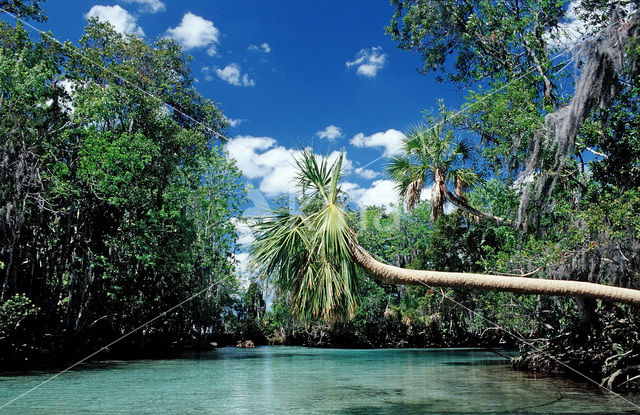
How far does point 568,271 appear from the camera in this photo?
9.82 metres

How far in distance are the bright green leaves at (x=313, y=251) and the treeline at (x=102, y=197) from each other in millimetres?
7197

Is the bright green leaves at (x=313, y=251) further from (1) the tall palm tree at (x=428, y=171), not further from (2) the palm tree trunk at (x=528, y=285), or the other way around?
(1) the tall palm tree at (x=428, y=171)

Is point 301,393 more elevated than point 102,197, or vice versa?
point 102,197

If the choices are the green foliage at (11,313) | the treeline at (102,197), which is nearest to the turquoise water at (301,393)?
the green foliage at (11,313)

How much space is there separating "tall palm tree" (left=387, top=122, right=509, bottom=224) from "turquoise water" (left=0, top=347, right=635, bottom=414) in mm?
3838

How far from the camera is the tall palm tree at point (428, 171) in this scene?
29.5ft

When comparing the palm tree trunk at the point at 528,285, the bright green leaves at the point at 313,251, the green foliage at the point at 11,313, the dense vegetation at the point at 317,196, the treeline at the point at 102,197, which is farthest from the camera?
the treeline at the point at 102,197

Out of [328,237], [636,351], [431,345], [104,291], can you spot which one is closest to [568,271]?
[636,351]

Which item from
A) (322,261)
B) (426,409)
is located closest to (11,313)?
(426,409)

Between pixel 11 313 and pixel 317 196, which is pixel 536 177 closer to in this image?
pixel 317 196

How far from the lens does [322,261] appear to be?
499cm

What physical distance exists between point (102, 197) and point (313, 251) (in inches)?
603

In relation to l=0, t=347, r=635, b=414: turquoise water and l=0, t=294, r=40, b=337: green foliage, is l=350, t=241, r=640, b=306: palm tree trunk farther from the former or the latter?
l=0, t=294, r=40, b=337: green foliage

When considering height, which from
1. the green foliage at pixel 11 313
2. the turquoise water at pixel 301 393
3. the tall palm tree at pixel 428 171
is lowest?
the turquoise water at pixel 301 393
